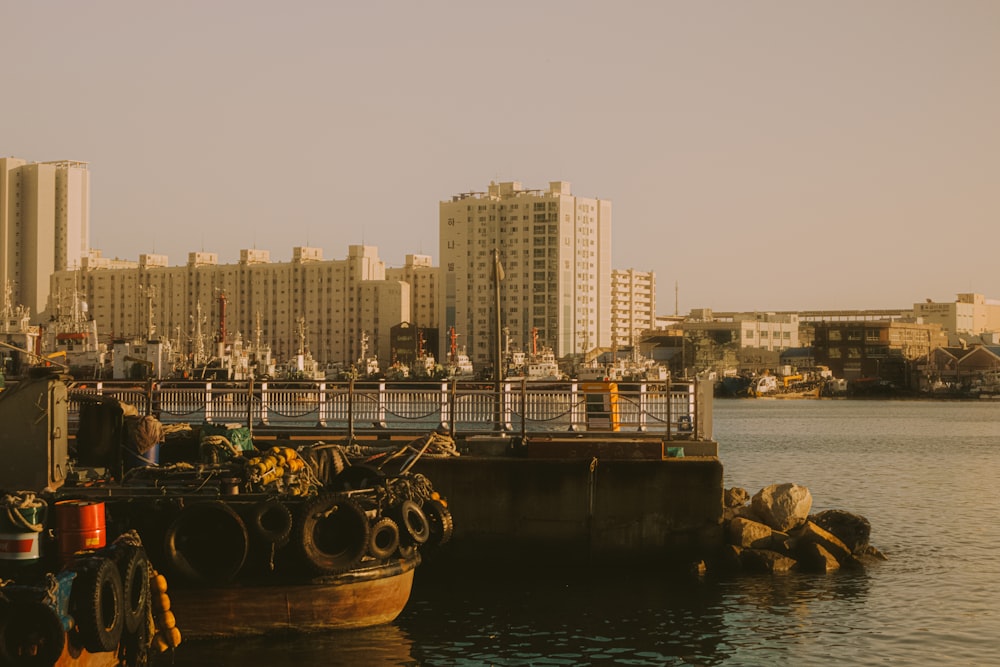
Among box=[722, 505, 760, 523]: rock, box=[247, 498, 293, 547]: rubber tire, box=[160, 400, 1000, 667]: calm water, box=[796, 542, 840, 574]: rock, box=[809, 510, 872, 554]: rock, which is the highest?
box=[247, 498, 293, 547]: rubber tire

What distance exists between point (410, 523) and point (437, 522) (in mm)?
1404

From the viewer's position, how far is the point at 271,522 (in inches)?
827

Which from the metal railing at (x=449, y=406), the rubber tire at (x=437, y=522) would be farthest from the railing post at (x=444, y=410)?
the rubber tire at (x=437, y=522)

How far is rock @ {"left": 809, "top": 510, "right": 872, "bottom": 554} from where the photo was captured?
104 ft

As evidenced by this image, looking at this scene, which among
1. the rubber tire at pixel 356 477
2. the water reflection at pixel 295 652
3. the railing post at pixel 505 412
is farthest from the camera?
the railing post at pixel 505 412

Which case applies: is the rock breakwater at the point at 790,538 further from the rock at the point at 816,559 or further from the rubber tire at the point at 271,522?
the rubber tire at the point at 271,522

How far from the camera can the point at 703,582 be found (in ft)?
90.7

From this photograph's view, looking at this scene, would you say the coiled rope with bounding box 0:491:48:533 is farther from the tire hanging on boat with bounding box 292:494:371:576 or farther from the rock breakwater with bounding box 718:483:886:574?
the rock breakwater with bounding box 718:483:886:574

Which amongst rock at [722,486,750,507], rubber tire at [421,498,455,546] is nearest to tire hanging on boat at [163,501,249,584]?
rubber tire at [421,498,455,546]

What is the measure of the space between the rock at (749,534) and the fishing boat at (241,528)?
8.89 metres

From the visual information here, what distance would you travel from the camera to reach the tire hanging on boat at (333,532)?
21141mm

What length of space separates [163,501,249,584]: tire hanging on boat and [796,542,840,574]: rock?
14.7m

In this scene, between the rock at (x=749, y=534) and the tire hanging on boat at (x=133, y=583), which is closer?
the tire hanging on boat at (x=133, y=583)

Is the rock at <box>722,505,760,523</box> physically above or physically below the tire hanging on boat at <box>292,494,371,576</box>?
below
